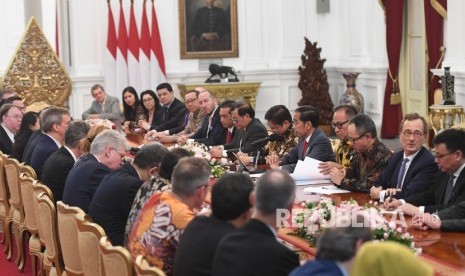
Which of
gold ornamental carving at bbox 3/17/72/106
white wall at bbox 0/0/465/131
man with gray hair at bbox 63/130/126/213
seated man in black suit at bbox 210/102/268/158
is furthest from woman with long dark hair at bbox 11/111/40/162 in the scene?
white wall at bbox 0/0/465/131

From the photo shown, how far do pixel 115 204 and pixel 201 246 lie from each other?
158 cm

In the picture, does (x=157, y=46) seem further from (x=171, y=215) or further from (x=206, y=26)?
(x=171, y=215)

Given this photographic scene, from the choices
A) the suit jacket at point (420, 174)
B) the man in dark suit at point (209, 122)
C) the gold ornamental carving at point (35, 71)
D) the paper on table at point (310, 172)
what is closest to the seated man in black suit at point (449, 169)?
the suit jacket at point (420, 174)

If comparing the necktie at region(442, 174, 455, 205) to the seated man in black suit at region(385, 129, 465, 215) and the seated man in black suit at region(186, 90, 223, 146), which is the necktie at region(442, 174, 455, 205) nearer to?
the seated man in black suit at region(385, 129, 465, 215)

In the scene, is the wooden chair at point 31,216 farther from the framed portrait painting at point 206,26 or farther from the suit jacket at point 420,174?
the framed portrait painting at point 206,26

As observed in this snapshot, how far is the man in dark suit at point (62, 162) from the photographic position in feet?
22.6

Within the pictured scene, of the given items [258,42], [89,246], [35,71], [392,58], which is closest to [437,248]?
[89,246]

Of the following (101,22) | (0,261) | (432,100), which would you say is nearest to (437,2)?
(432,100)

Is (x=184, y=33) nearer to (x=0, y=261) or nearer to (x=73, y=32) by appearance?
(x=73, y=32)

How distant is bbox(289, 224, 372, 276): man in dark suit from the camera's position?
312cm

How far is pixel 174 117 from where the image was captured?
11.8 meters

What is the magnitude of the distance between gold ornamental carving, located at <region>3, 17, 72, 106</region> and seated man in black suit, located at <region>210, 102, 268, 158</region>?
5.30 metres

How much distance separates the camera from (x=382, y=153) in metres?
6.37

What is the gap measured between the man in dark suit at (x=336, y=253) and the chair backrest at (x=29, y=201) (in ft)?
12.0
